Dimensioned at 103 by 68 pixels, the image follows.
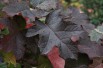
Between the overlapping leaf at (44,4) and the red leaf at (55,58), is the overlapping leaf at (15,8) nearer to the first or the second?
the overlapping leaf at (44,4)

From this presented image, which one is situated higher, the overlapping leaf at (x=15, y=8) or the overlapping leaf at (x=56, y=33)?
the overlapping leaf at (x=15, y=8)

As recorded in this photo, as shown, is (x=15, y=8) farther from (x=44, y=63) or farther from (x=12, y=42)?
(x=44, y=63)

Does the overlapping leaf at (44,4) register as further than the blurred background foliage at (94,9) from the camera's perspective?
No

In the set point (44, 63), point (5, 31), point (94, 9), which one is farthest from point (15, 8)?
point (94, 9)

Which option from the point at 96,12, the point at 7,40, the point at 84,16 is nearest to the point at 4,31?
the point at 7,40

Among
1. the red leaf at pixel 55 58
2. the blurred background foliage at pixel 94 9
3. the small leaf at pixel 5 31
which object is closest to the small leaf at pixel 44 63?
the red leaf at pixel 55 58

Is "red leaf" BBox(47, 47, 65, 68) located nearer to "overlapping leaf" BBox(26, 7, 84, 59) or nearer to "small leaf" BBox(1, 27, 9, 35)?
"overlapping leaf" BBox(26, 7, 84, 59)

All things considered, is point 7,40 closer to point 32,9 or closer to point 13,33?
point 13,33

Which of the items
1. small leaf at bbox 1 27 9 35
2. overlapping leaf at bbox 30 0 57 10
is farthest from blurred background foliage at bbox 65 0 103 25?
small leaf at bbox 1 27 9 35
